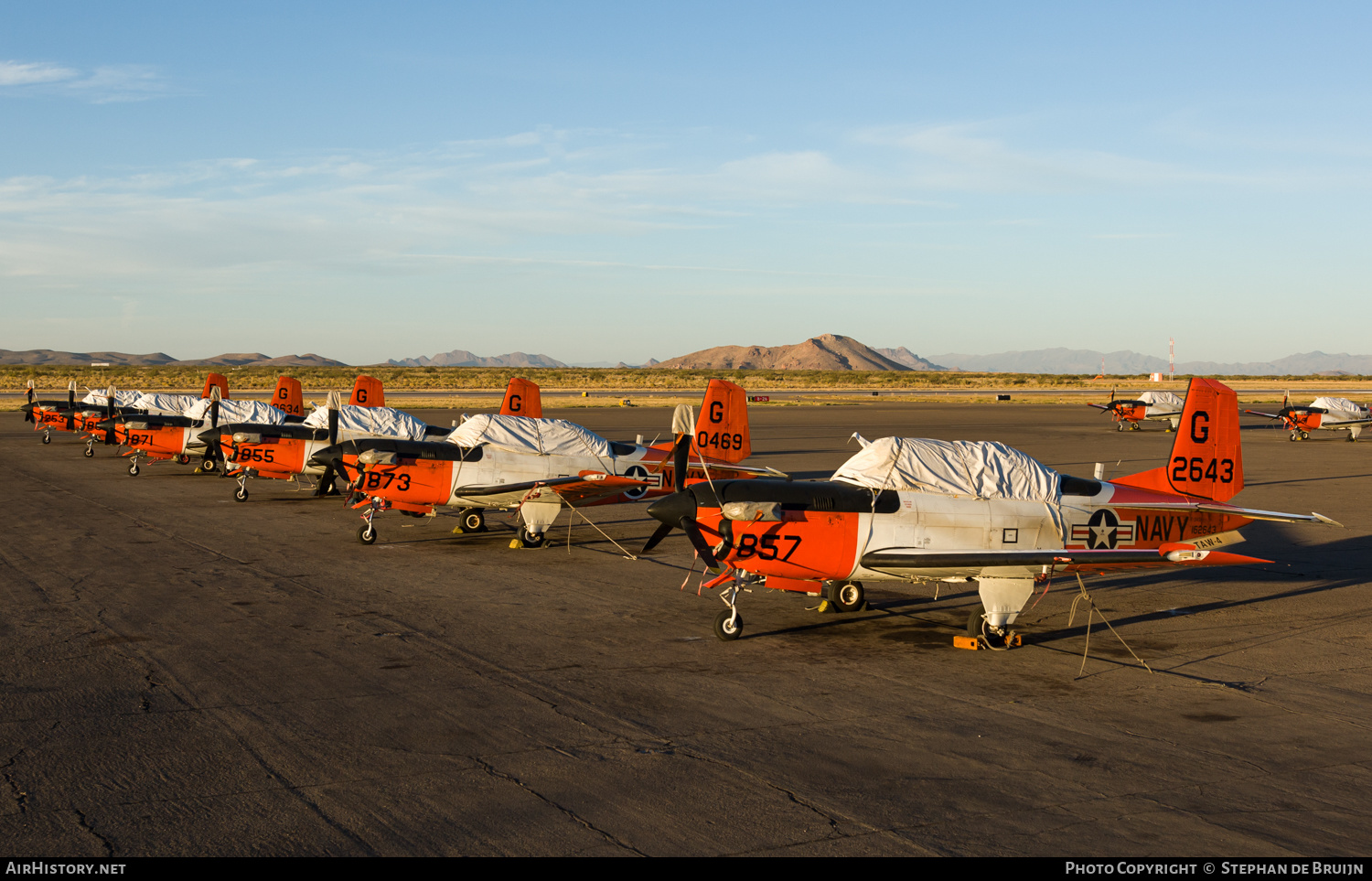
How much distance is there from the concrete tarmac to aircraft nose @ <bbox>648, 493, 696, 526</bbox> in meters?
1.35

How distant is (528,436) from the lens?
61.2ft

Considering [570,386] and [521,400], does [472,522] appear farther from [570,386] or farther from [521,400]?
[570,386]

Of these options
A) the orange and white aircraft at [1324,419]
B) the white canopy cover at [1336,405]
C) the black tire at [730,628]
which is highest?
the white canopy cover at [1336,405]

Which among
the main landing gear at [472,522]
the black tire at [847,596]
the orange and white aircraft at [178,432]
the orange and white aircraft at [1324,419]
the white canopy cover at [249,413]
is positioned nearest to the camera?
the black tire at [847,596]

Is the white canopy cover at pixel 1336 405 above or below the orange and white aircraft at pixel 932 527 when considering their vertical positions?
above

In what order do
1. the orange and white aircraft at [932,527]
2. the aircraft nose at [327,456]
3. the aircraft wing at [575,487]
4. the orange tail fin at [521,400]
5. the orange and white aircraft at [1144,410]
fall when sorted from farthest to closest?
1. the orange and white aircraft at [1144,410]
2. the orange tail fin at [521,400]
3. the aircraft nose at [327,456]
4. the aircraft wing at [575,487]
5. the orange and white aircraft at [932,527]

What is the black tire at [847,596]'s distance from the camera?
42.1 ft

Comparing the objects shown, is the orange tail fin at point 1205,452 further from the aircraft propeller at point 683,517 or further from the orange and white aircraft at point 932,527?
the aircraft propeller at point 683,517

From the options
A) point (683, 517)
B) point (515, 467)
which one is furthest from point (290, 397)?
point (683, 517)

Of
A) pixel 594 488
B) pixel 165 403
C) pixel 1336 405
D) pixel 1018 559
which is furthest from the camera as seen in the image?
pixel 1336 405

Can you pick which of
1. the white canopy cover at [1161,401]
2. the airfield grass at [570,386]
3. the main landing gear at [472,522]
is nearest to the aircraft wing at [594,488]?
the main landing gear at [472,522]

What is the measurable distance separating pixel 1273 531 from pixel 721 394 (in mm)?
11791

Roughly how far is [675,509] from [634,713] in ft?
10.6

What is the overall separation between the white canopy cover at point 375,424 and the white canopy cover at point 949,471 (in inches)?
505
